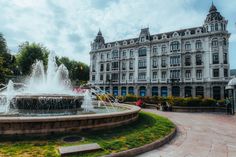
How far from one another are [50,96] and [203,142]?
8.08 m

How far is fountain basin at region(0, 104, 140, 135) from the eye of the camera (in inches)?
232

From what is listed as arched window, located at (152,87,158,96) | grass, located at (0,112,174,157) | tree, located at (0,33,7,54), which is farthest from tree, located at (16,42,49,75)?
grass, located at (0,112,174,157)

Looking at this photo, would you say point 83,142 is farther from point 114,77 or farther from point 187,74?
point 114,77

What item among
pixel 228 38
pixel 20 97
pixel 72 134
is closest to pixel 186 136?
pixel 72 134

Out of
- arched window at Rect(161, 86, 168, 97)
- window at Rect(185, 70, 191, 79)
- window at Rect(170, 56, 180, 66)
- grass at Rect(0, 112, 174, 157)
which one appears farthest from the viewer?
arched window at Rect(161, 86, 168, 97)

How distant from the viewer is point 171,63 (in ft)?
140

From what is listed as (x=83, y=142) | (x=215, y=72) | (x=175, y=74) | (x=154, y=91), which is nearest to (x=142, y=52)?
(x=175, y=74)

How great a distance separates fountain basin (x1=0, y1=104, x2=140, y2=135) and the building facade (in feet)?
118

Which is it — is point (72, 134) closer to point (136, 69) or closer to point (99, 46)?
point (136, 69)

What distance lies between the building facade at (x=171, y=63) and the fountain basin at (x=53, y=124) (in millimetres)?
36056

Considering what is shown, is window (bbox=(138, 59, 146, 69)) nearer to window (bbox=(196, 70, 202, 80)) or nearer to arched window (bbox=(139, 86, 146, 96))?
arched window (bbox=(139, 86, 146, 96))

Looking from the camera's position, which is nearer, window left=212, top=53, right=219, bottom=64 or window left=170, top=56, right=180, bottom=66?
window left=212, top=53, right=219, bottom=64

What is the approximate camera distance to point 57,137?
627cm

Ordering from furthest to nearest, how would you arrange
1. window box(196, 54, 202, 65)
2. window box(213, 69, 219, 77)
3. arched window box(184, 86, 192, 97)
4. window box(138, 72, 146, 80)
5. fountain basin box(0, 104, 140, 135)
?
window box(138, 72, 146, 80), arched window box(184, 86, 192, 97), window box(196, 54, 202, 65), window box(213, 69, 219, 77), fountain basin box(0, 104, 140, 135)
